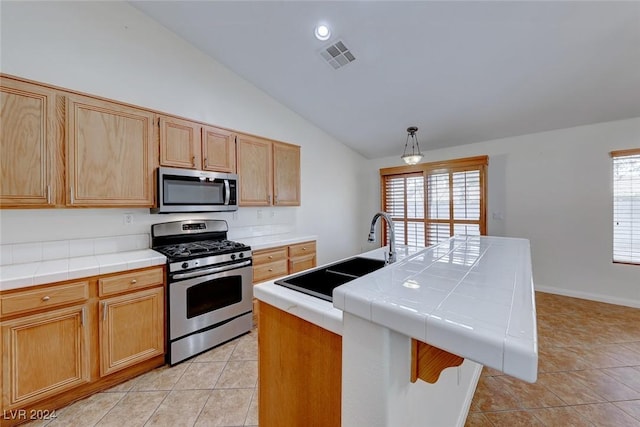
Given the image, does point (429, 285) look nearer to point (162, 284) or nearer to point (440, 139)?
point (162, 284)

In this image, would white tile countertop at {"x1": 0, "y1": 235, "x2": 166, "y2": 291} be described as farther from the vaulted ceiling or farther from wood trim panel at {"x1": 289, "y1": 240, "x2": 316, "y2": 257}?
the vaulted ceiling

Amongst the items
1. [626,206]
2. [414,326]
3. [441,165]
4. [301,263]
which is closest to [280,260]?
[301,263]

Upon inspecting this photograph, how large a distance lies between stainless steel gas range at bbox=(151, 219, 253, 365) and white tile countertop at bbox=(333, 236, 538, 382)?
73.9 inches


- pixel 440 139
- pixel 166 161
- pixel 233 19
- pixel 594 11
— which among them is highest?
pixel 233 19

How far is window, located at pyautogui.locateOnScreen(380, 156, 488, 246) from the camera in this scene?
13.5 ft

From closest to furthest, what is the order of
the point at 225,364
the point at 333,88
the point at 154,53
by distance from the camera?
1. the point at 225,364
2. the point at 154,53
3. the point at 333,88

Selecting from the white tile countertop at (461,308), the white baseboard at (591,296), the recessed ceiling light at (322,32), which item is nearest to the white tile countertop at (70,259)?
the white tile countertop at (461,308)

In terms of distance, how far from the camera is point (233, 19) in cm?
257

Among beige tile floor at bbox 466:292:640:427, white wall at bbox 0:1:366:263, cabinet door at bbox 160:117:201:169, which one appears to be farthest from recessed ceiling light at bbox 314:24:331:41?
beige tile floor at bbox 466:292:640:427

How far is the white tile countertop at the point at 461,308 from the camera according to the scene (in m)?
0.49

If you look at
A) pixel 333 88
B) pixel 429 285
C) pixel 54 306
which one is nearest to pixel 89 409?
pixel 54 306

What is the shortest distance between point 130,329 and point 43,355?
1.49ft

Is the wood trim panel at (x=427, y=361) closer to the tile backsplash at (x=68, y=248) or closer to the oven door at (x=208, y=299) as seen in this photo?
the oven door at (x=208, y=299)

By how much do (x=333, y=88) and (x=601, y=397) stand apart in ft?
12.4
